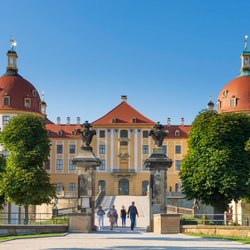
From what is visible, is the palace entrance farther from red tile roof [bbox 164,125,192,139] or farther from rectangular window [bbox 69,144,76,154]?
red tile roof [bbox 164,125,192,139]

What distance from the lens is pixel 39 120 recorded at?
1746 inches

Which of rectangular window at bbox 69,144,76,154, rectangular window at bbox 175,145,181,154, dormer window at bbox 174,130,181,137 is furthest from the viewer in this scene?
dormer window at bbox 174,130,181,137

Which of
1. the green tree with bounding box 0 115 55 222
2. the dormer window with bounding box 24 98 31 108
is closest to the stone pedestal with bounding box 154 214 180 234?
the green tree with bounding box 0 115 55 222

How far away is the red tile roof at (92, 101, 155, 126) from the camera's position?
7500 cm

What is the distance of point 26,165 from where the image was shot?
136ft

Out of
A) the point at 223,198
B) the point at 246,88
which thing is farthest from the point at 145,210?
the point at 246,88

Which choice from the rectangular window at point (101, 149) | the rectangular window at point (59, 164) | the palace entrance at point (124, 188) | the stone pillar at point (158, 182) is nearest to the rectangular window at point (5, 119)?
the rectangular window at point (59, 164)

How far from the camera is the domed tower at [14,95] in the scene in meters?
68.0

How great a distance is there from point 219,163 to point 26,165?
13804mm

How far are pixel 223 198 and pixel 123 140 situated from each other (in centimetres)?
3752

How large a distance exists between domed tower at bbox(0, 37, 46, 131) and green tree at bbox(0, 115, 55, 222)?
24.9 meters

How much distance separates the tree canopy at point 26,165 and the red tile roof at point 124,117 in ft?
105

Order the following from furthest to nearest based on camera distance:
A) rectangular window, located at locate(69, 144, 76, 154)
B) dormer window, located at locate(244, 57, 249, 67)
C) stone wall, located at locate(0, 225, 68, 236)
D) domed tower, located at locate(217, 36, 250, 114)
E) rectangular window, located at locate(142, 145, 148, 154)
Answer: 1. rectangular window, located at locate(69, 144, 76, 154)
2. rectangular window, located at locate(142, 145, 148, 154)
3. dormer window, located at locate(244, 57, 249, 67)
4. domed tower, located at locate(217, 36, 250, 114)
5. stone wall, located at locate(0, 225, 68, 236)

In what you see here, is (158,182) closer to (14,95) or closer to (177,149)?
(14,95)
